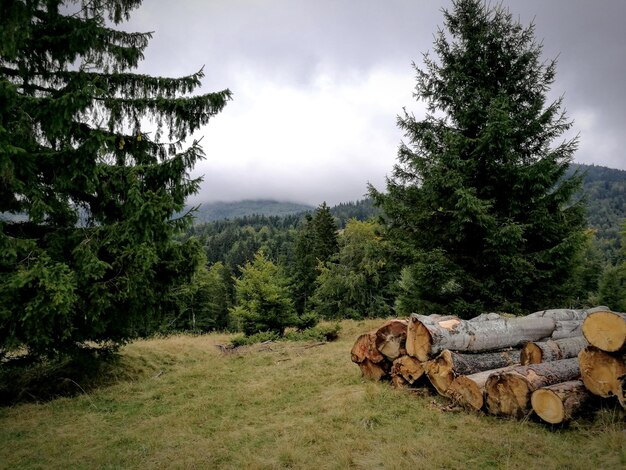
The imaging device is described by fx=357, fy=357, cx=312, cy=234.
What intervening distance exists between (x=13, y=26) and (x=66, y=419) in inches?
287

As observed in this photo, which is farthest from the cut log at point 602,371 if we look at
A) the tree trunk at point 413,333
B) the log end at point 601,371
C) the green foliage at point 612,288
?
the green foliage at point 612,288

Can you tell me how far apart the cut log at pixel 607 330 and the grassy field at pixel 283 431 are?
39.8 inches

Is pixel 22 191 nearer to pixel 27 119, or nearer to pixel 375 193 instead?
pixel 27 119

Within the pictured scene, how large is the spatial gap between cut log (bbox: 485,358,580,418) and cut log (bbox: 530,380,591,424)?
0.14m

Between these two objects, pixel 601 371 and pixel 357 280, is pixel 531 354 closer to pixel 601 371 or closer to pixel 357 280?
pixel 601 371

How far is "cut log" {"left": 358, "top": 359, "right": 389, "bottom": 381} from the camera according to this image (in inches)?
339

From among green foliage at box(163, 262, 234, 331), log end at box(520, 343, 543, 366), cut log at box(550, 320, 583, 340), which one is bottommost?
green foliage at box(163, 262, 234, 331)

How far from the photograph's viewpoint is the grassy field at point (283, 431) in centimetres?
490

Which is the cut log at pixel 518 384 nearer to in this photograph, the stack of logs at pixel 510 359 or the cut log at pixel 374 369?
the stack of logs at pixel 510 359

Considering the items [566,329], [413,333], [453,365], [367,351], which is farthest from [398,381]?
[566,329]

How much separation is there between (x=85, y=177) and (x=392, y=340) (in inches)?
301

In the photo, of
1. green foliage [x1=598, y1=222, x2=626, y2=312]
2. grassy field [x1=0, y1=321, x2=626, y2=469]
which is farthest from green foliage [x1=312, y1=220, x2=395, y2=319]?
grassy field [x1=0, y1=321, x2=626, y2=469]

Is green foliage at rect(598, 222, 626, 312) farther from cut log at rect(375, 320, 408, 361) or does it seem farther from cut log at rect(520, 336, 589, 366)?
cut log at rect(375, 320, 408, 361)

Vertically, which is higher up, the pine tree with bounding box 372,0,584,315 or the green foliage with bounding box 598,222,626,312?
the pine tree with bounding box 372,0,584,315
